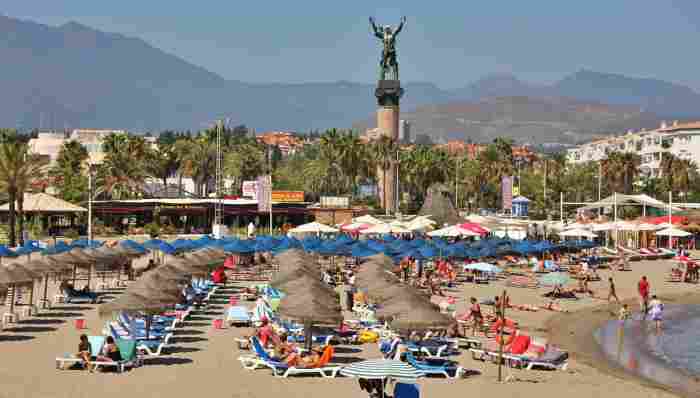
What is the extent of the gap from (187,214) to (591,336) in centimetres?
5534

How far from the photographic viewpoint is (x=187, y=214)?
80750 mm

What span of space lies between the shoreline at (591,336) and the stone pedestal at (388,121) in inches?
1908

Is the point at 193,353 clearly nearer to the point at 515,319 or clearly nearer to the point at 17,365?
the point at 17,365

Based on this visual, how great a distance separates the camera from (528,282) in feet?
141

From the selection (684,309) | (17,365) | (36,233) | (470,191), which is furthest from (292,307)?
(470,191)

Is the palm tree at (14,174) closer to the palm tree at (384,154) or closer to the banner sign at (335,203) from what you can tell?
the banner sign at (335,203)

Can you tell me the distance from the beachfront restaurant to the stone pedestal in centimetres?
791

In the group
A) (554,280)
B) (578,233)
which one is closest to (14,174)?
(578,233)

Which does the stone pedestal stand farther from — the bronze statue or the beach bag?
the beach bag

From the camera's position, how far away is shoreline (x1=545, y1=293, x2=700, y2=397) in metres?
22.9

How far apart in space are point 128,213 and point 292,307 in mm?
59626

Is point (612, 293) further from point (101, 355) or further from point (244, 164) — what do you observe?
point (244, 164)

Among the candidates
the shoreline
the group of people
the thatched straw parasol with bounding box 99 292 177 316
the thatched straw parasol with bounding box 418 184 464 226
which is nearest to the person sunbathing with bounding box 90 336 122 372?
the group of people

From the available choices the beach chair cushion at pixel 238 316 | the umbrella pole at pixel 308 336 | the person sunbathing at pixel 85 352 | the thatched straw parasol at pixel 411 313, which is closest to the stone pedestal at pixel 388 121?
the beach chair cushion at pixel 238 316
